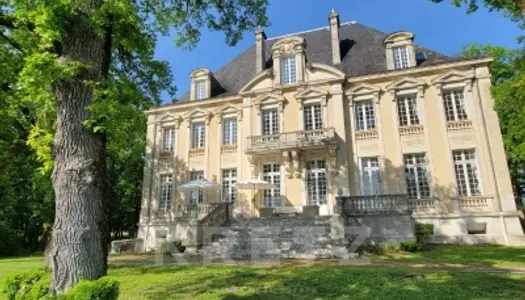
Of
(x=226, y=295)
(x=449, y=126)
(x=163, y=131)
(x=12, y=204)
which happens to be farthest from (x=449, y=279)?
(x=12, y=204)

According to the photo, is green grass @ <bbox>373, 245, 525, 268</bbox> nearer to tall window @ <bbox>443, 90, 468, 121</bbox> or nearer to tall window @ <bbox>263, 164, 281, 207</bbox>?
tall window @ <bbox>443, 90, 468, 121</bbox>

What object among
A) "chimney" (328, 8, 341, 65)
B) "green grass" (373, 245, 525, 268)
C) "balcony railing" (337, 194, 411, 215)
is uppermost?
"chimney" (328, 8, 341, 65)

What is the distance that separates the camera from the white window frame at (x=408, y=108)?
1722cm

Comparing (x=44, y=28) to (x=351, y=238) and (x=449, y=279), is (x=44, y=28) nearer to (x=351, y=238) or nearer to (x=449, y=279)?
(x=449, y=279)

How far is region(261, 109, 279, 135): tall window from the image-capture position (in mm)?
19500

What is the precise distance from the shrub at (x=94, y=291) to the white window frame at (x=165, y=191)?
16.9 m

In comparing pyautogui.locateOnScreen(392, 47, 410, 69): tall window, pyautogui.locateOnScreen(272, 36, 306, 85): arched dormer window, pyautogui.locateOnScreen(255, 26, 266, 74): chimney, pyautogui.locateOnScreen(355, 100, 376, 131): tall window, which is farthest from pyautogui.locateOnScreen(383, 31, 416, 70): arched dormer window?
pyautogui.locateOnScreen(255, 26, 266, 74): chimney

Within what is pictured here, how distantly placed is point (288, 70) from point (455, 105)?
9.39 meters

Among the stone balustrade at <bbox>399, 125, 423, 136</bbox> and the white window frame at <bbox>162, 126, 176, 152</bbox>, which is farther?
the white window frame at <bbox>162, 126, 176, 152</bbox>

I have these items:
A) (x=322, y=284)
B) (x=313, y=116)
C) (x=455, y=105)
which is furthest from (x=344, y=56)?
(x=322, y=284)

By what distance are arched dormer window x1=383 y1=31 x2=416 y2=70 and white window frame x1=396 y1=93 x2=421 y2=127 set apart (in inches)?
64.9

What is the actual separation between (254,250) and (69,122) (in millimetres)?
9583

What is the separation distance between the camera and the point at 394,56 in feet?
59.5

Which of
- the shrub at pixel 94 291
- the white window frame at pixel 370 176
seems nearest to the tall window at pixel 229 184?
the white window frame at pixel 370 176
